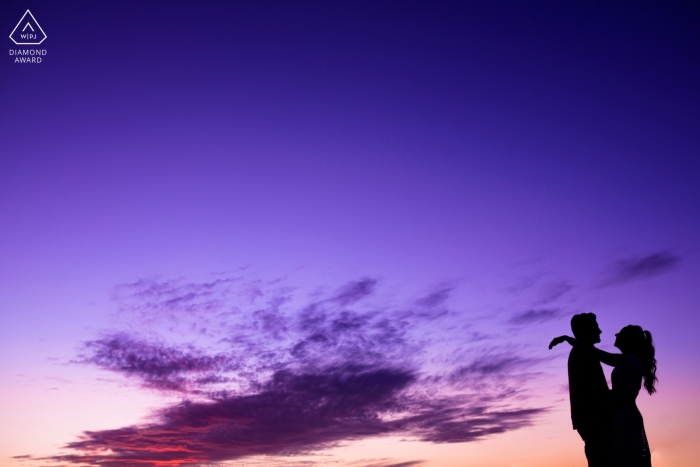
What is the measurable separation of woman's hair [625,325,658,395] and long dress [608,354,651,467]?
249 millimetres

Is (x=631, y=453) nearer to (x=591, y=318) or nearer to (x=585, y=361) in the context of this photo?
(x=585, y=361)

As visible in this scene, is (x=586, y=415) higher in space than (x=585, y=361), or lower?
lower

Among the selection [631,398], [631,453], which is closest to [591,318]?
[631,398]

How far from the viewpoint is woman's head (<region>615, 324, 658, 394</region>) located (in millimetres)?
8086

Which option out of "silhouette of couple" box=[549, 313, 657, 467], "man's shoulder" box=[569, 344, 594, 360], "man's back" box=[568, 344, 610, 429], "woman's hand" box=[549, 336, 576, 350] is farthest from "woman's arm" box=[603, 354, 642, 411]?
"woman's hand" box=[549, 336, 576, 350]

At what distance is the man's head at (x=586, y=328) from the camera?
26.2 ft

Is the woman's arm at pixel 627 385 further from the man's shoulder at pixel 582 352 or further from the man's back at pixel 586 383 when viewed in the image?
the man's shoulder at pixel 582 352

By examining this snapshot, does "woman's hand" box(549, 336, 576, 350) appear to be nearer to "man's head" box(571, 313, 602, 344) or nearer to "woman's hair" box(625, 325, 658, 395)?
"man's head" box(571, 313, 602, 344)

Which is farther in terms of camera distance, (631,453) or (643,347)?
(643,347)

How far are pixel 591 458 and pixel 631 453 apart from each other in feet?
1.82

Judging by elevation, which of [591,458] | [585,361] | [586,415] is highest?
[585,361]

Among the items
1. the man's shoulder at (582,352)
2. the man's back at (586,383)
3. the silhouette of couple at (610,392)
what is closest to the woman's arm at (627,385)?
the silhouette of couple at (610,392)

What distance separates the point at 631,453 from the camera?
7562 millimetres

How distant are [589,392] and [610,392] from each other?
34cm
